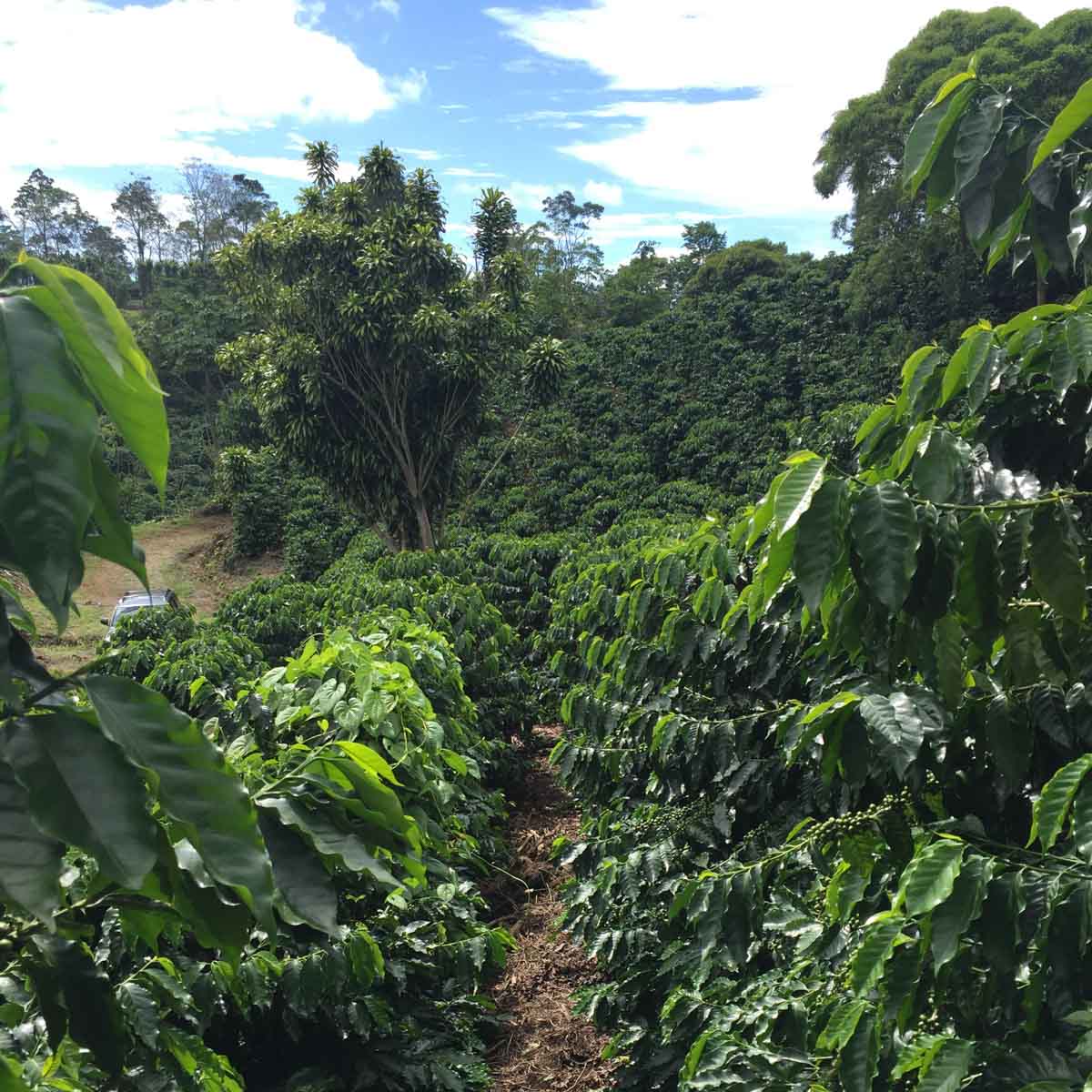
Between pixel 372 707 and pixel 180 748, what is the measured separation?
2119 mm

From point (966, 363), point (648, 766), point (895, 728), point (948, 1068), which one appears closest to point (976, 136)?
point (966, 363)

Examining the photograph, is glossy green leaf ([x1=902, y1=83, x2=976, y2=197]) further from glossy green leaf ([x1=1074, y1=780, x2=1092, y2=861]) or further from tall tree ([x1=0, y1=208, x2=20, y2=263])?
tall tree ([x1=0, y1=208, x2=20, y2=263])

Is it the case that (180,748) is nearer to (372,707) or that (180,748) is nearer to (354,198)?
(372,707)

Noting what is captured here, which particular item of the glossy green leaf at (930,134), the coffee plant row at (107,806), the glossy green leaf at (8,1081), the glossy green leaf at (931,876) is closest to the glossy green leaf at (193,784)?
the coffee plant row at (107,806)

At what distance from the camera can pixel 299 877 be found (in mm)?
867

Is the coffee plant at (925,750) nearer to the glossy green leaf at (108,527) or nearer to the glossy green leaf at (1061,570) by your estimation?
the glossy green leaf at (1061,570)

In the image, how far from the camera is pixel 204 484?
2802 cm

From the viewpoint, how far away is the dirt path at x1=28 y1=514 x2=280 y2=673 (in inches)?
610

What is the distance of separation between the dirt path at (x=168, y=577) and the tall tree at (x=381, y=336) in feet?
15.8

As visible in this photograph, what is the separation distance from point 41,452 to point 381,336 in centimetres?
1282

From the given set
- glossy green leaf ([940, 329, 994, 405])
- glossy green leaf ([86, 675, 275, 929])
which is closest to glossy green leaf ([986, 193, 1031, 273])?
glossy green leaf ([940, 329, 994, 405])

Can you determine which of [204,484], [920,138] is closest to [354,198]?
[920,138]

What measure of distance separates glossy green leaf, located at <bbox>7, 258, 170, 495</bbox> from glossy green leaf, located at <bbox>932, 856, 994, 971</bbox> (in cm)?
112

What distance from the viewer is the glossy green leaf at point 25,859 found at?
24.6 inches
